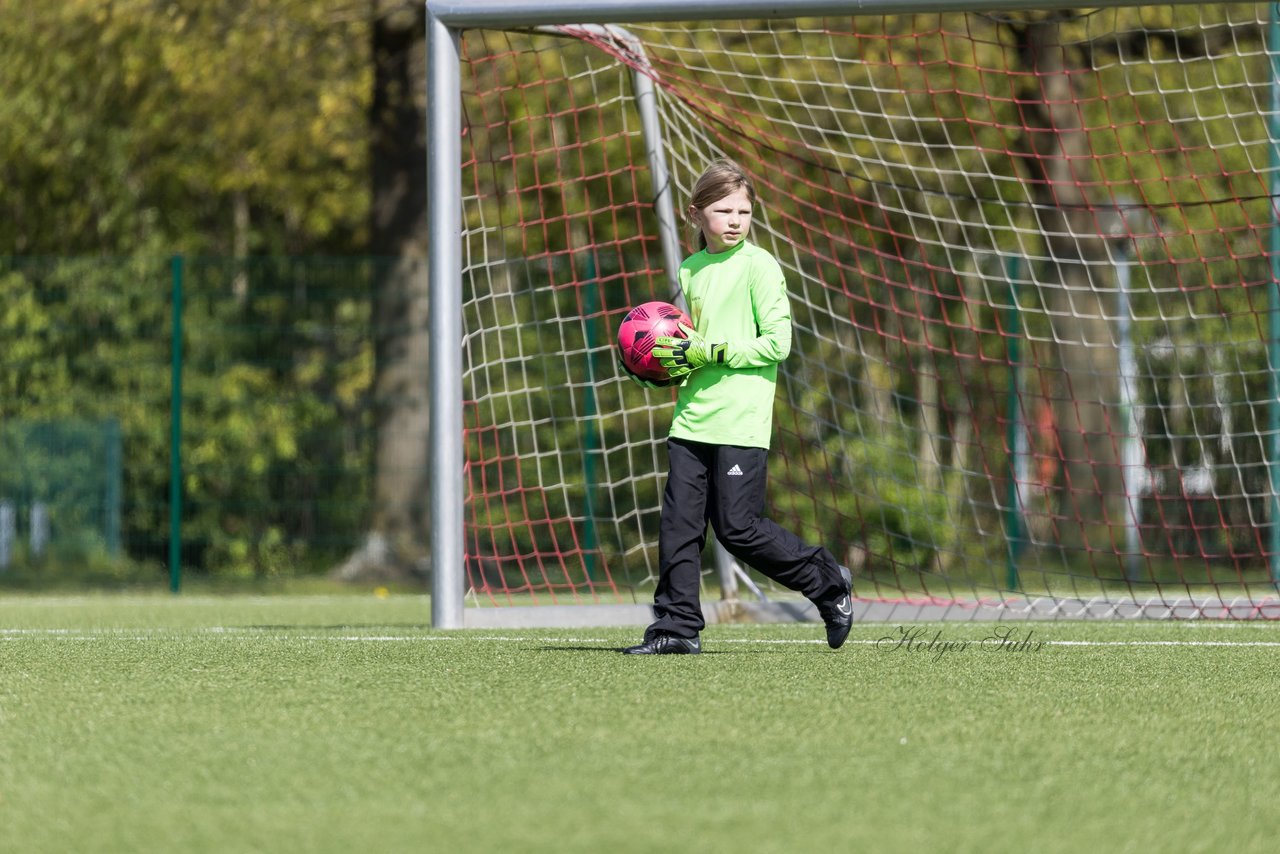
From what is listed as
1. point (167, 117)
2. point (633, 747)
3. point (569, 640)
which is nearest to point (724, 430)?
point (569, 640)

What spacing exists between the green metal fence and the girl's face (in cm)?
556

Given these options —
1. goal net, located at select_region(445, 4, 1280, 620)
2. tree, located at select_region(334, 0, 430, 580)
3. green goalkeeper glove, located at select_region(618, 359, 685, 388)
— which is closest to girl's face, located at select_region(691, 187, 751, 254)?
green goalkeeper glove, located at select_region(618, 359, 685, 388)

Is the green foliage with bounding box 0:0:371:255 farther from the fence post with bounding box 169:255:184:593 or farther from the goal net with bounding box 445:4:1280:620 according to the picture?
the fence post with bounding box 169:255:184:593

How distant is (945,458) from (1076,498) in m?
1.32

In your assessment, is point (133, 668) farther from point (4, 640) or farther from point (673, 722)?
point (673, 722)

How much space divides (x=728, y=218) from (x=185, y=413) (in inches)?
245

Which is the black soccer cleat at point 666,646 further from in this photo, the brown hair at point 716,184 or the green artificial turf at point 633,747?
the brown hair at point 716,184

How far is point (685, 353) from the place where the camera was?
4910 millimetres

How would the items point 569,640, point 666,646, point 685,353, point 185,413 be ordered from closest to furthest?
1. point 685,353
2. point 666,646
3. point 569,640
4. point 185,413

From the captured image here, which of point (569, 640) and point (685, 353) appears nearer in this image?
point (685, 353)

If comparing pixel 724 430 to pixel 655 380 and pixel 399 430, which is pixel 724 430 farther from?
pixel 399 430

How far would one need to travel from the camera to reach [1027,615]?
22.2ft

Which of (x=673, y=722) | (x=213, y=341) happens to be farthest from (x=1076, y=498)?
(x=673, y=722)
